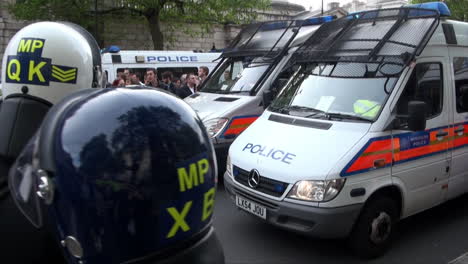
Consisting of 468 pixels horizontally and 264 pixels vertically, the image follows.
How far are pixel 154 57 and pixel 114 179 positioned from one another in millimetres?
13385

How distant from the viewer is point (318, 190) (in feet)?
12.7

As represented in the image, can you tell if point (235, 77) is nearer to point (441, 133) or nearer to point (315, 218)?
point (441, 133)

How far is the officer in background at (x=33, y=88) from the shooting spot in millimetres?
1489

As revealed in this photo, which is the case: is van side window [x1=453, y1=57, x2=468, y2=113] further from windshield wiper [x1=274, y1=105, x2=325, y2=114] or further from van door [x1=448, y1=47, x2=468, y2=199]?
windshield wiper [x1=274, y1=105, x2=325, y2=114]

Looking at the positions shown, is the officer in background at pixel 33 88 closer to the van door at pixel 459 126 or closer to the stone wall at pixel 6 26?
the van door at pixel 459 126

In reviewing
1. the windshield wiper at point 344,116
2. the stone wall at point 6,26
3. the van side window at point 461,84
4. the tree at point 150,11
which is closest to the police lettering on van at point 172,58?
the tree at point 150,11

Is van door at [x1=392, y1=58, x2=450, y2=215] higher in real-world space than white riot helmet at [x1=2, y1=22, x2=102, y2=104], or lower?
lower

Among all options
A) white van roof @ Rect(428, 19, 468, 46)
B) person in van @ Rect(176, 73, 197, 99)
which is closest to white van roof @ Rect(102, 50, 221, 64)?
person in van @ Rect(176, 73, 197, 99)

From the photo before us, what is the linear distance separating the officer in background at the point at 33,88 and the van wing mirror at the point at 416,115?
3.05 metres

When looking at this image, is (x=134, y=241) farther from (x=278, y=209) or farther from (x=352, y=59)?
(x=352, y=59)

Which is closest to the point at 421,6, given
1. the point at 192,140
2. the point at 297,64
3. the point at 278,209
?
the point at 297,64

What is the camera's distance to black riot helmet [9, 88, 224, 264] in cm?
119

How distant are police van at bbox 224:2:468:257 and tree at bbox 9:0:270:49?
56.4 feet

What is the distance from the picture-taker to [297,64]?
5637 millimetres
